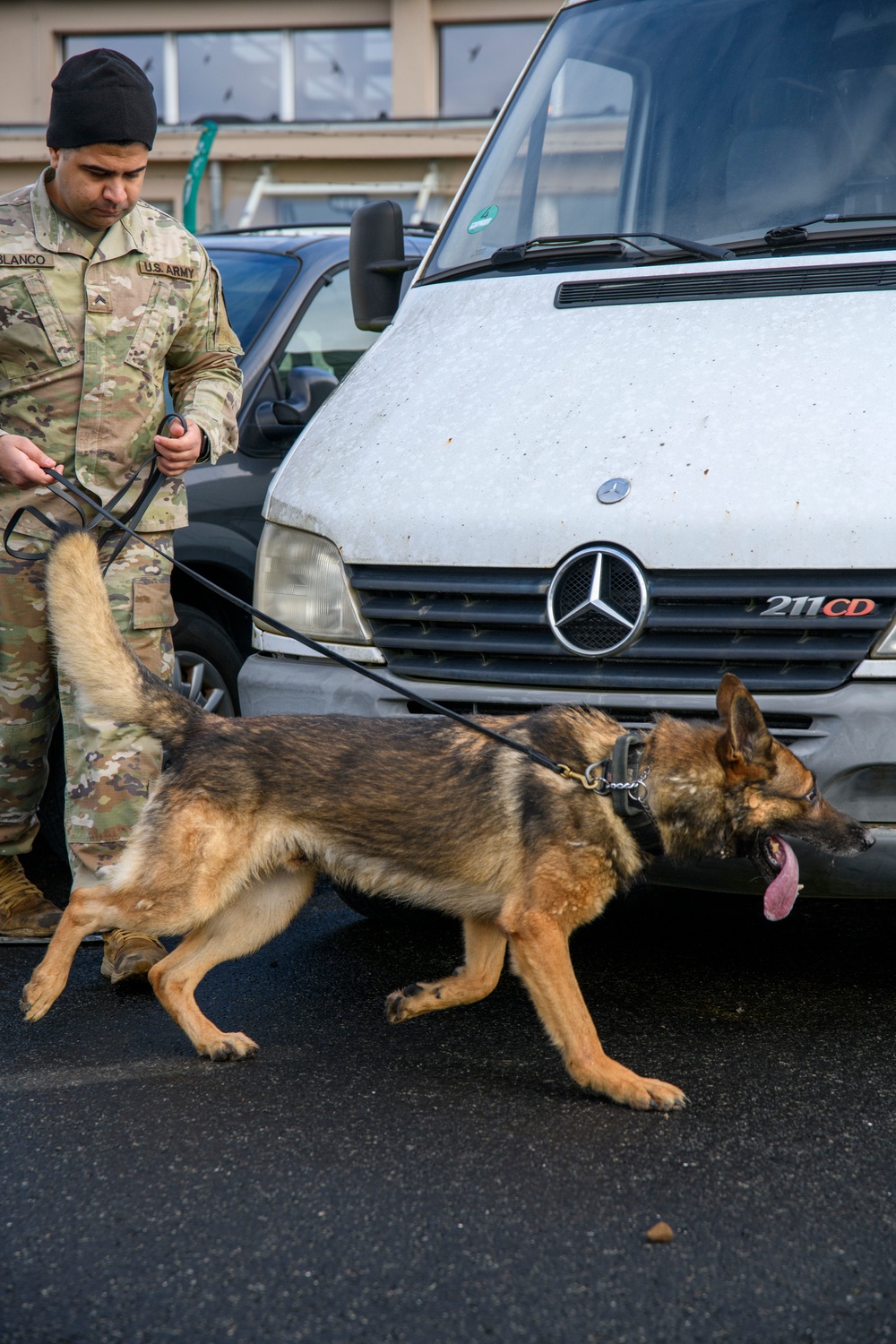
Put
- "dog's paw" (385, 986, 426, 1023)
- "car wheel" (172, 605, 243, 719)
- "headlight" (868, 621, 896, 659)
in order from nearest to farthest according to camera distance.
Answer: "headlight" (868, 621, 896, 659) → "dog's paw" (385, 986, 426, 1023) → "car wheel" (172, 605, 243, 719)

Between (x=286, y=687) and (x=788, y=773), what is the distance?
1424 millimetres

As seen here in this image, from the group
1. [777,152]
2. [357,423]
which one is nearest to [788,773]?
→ [357,423]

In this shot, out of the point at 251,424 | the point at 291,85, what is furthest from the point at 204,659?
the point at 291,85

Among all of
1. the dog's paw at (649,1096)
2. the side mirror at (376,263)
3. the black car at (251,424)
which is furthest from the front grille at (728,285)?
the dog's paw at (649,1096)

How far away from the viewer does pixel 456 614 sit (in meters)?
3.47

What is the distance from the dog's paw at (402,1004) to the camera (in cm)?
345

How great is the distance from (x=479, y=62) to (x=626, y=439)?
18.8m

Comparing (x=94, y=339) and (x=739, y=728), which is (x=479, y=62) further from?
(x=739, y=728)

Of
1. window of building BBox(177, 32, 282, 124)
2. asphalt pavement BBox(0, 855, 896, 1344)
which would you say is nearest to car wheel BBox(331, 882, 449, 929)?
→ asphalt pavement BBox(0, 855, 896, 1344)

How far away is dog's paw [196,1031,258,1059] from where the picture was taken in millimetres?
3328

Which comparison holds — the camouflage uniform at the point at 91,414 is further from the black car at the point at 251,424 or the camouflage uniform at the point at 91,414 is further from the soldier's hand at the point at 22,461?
the black car at the point at 251,424

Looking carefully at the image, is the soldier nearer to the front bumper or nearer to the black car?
the black car

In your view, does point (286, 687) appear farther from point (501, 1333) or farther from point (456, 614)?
point (501, 1333)

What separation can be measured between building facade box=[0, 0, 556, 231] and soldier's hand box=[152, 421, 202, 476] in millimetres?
15072
